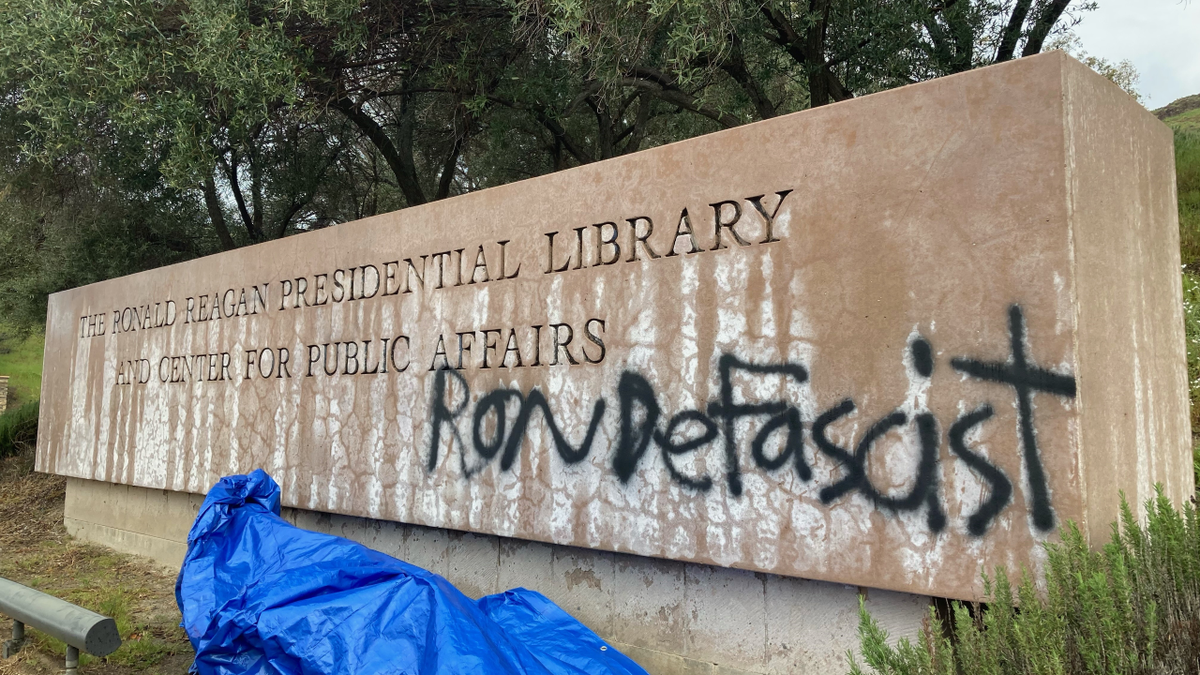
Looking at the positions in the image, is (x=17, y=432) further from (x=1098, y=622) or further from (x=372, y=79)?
(x=1098, y=622)

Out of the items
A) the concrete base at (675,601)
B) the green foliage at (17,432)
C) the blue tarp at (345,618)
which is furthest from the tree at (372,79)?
the blue tarp at (345,618)

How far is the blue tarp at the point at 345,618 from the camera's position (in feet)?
10.9

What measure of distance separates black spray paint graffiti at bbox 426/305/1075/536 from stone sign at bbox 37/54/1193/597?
1 cm

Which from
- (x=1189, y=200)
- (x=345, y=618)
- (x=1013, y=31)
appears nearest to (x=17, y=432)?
(x=345, y=618)

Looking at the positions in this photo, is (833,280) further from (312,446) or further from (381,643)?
(312,446)

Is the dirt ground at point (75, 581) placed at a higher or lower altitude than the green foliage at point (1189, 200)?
lower

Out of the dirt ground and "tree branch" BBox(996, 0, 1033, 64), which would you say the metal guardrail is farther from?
"tree branch" BBox(996, 0, 1033, 64)

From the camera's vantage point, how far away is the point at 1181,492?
159 inches

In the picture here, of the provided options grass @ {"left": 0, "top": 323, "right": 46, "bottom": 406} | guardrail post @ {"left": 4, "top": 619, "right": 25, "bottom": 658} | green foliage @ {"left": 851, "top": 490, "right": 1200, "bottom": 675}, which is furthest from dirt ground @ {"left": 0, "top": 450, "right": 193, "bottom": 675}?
grass @ {"left": 0, "top": 323, "right": 46, "bottom": 406}

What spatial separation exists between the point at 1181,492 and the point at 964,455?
1.73 metres

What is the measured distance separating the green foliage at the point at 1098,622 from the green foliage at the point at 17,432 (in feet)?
44.4

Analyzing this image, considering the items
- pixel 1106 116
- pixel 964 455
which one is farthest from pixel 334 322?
pixel 1106 116

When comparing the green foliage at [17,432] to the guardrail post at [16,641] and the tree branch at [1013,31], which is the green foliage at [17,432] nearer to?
the guardrail post at [16,641]

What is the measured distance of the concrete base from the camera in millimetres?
3457
